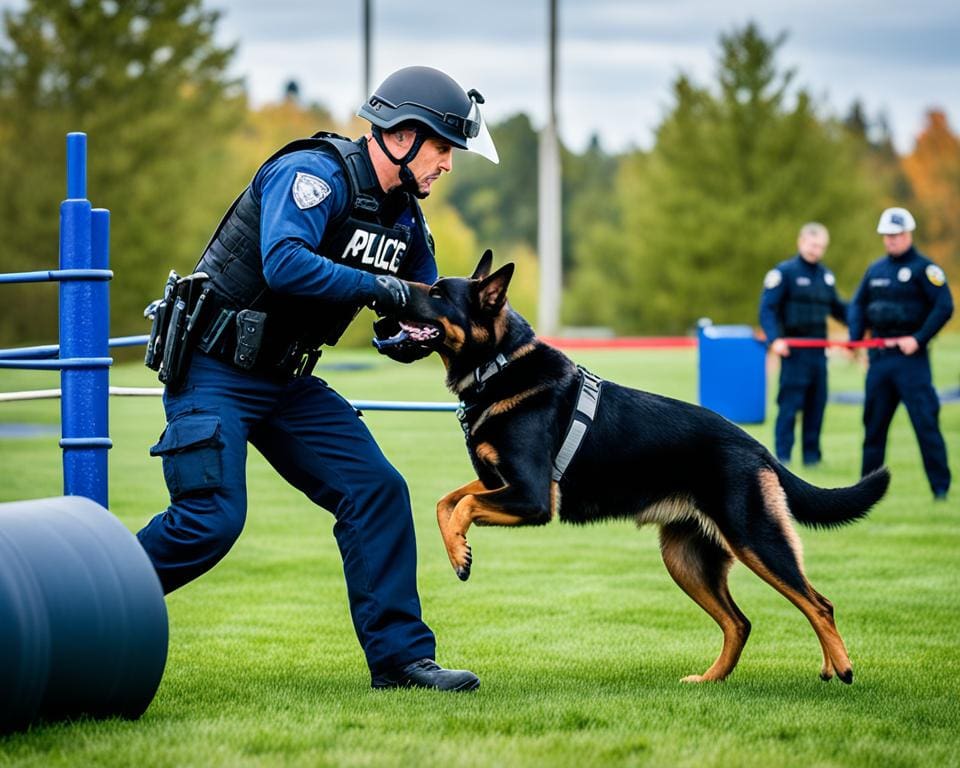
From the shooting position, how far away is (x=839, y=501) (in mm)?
4910

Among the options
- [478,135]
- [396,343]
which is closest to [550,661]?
[396,343]

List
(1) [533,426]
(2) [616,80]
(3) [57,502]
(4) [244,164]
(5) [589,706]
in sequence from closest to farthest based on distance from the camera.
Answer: (3) [57,502], (5) [589,706], (1) [533,426], (4) [244,164], (2) [616,80]

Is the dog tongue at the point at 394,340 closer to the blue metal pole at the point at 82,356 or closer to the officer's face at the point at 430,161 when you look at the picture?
the officer's face at the point at 430,161

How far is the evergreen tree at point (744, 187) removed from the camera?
5009 cm

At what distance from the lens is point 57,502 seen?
4.05 metres

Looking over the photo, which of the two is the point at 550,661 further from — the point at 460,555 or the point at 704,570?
the point at 460,555

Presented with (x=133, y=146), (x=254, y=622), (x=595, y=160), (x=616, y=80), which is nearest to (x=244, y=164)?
(x=133, y=146)

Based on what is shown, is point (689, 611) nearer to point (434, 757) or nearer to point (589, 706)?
point (589, 706)

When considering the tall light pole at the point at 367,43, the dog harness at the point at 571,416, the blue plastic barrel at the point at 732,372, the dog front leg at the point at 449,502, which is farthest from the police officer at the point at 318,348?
the tall light pole at the point at 367,43

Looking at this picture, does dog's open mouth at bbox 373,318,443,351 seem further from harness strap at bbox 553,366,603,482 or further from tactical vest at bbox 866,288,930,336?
tactical vest at bbox 866,288,930,336

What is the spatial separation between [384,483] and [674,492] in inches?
39.7

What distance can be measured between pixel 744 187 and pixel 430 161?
48.0 m

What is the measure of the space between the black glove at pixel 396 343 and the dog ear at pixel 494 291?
24 cm

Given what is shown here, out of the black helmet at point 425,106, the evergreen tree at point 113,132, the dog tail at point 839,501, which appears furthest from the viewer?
the evergreen tree at point 113,132
